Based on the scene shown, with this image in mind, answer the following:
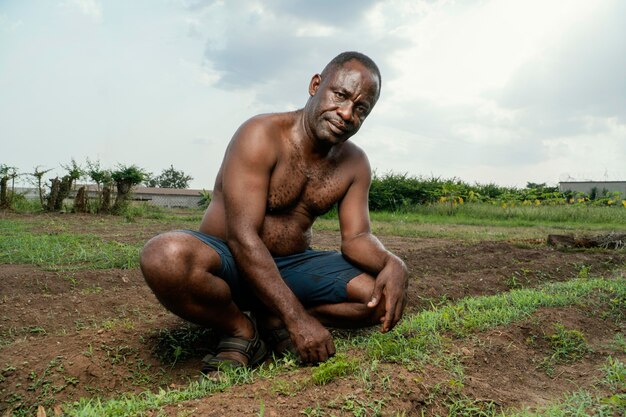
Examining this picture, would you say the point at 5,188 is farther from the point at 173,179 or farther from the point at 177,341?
the point at 173,179

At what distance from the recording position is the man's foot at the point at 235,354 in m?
2.83

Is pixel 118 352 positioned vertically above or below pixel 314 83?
below

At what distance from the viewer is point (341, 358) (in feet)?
8.16

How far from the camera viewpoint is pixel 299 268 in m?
3.10

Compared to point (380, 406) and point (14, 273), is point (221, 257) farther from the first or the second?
point (14, 273)

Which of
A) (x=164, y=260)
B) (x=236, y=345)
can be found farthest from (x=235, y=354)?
(x=164, y=260)

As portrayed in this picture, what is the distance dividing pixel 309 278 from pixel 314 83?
103cm

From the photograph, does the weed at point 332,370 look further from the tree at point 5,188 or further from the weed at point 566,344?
the tree at point 5,188

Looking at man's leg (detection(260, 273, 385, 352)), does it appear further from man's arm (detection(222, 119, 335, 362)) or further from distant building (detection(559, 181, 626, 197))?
distant building (detection(559, 181, 626, 197))

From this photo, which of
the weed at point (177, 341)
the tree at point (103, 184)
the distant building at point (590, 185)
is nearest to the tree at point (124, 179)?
the tree at point (103, 184)

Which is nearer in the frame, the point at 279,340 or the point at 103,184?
the point at 279,340

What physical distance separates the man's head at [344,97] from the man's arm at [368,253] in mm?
381

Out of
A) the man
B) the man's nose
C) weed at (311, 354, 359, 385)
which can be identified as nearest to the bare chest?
the man

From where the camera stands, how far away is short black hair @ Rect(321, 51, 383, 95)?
292 cm
